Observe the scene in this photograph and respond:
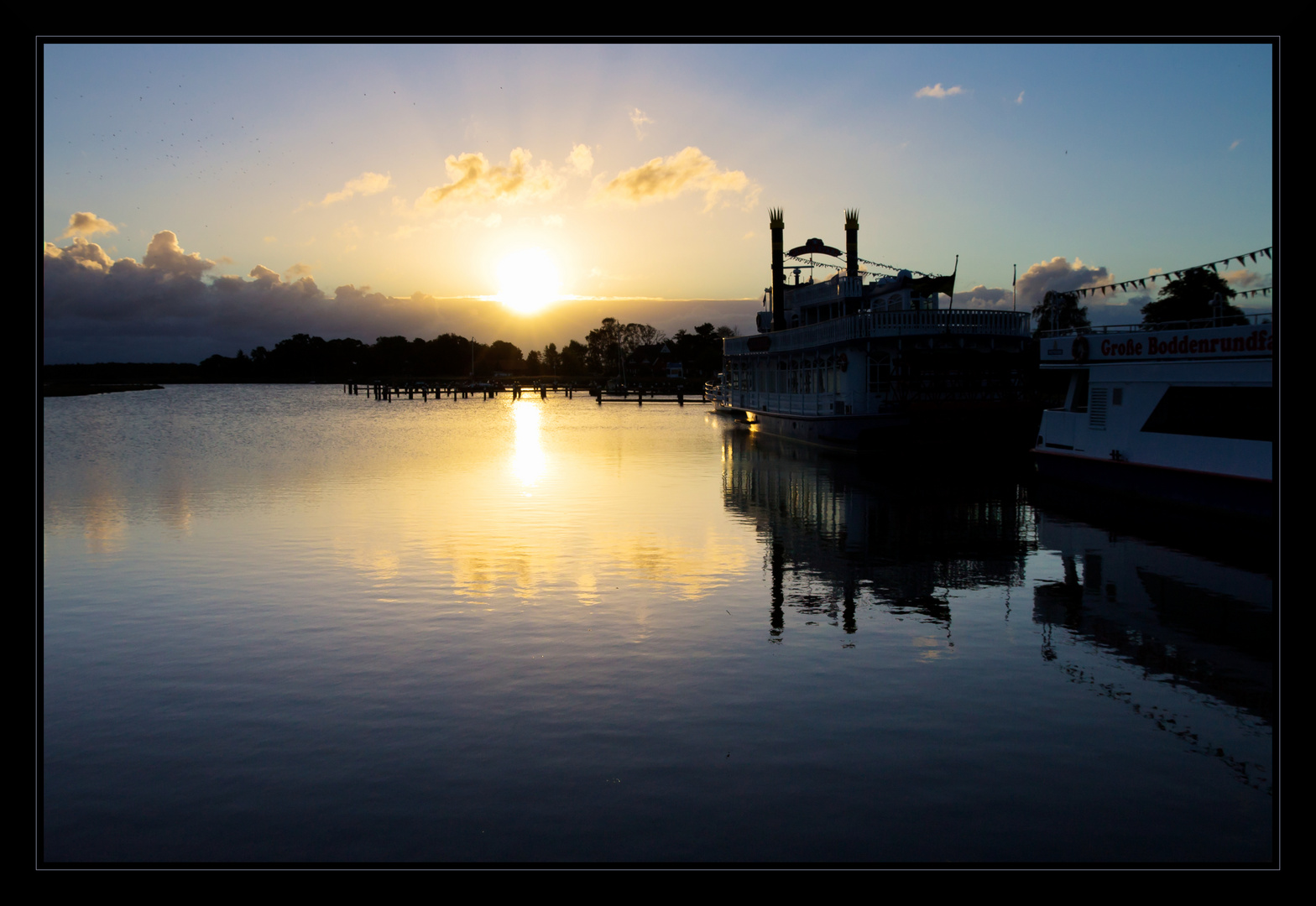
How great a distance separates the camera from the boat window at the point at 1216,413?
2167cm

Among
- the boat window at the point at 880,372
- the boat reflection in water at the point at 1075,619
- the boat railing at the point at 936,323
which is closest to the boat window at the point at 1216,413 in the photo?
the boat reflection in water at the point at 1075,619

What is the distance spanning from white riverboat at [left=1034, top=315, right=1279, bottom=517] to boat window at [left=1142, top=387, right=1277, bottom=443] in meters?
0.02

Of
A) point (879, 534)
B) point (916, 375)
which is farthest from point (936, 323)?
point (879, 534)

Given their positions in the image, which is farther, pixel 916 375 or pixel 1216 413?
pixel 916 375

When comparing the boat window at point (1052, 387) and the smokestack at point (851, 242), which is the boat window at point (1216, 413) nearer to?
the boat window at point (1052, 387)

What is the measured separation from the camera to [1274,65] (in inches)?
210

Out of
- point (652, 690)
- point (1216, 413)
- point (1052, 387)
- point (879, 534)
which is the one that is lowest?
point (652, 690)

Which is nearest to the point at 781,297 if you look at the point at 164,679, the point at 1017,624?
the point at 1017,624

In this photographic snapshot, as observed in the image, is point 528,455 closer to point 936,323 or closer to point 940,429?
point 940,429

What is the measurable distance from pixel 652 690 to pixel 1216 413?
63.4ft

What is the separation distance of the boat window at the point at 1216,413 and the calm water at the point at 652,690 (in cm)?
320

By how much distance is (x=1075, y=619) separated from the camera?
43.2 ft
